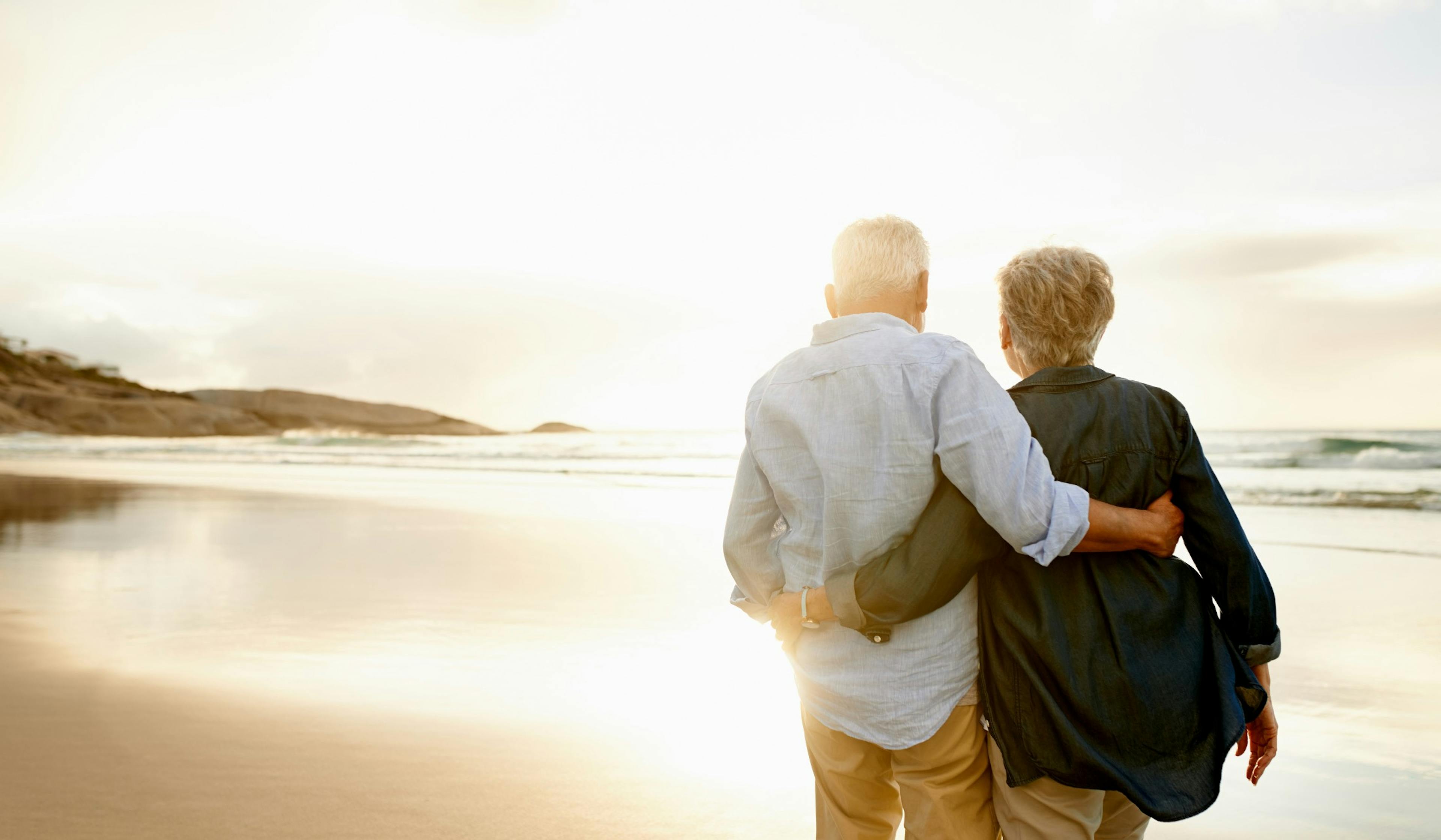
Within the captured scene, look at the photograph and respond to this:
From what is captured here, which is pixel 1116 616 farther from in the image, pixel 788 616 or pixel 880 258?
pixel 880 258

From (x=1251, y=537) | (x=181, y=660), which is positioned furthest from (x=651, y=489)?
(x=181, y=660)

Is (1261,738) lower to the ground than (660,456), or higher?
lower

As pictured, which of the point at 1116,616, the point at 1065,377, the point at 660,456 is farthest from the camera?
the point at 660,456

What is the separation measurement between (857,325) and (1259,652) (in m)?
0.88

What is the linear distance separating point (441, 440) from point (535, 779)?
96.1ft

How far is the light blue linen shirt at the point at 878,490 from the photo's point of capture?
137 cm

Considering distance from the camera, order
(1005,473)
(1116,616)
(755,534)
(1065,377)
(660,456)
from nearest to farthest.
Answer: (1005,473) → (1116,616) → (1065,377) → (755,534) → (660,456)

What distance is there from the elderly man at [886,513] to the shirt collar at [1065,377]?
0.16 metres

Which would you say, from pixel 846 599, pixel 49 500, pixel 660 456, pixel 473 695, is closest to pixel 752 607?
pixel 846 599

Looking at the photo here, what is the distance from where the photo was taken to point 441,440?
3064cm

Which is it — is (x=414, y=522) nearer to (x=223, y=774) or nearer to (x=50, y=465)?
(x=223, y=774)

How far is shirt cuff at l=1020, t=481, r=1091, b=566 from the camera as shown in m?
1.36

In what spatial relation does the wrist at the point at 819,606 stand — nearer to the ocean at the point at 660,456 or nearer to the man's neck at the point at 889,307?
the man's neck at the point at 889,307

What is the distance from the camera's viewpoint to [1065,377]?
155cm
